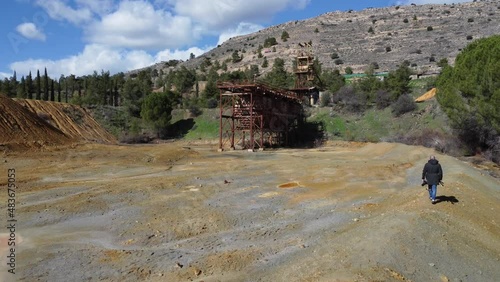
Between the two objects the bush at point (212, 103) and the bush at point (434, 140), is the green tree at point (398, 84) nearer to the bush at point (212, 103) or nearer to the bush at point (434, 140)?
the bush at point (434, 140)

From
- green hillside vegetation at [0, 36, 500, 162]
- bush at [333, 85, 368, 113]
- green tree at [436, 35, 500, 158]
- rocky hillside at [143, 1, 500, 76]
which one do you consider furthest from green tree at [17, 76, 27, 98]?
green tree at [436, 35, 500, 158]

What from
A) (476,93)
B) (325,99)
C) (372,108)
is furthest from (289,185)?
(325,99)

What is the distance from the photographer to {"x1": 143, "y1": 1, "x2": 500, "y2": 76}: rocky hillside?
9712cm

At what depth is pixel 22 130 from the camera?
3950 centimetres

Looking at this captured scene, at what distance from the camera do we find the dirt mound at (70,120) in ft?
174

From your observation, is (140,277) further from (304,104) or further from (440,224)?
(304,104)

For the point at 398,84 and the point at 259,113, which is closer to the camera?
the point at 259,113

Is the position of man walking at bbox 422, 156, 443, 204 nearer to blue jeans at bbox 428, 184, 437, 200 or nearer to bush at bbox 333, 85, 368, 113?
blue jeans at bbox 428, 184, 437, 200

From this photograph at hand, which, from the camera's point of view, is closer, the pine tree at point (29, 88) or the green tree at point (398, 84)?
the green tree at point (398, 84)

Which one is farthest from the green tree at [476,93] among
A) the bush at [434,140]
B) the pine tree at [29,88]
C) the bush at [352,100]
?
the pine tree at [29,88]

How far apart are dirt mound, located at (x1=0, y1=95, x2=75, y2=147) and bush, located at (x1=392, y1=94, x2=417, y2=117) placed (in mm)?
38228

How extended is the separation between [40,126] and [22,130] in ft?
11.3

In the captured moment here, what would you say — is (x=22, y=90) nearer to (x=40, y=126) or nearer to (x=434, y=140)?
(x=40, y=126)

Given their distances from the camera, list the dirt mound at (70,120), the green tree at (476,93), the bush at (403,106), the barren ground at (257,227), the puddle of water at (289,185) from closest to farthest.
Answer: the barren ground at (257,227), the puddle of water at (289,185), the green tree at (476,93), the dirt mound at (70,120), the bush at (403,106)
